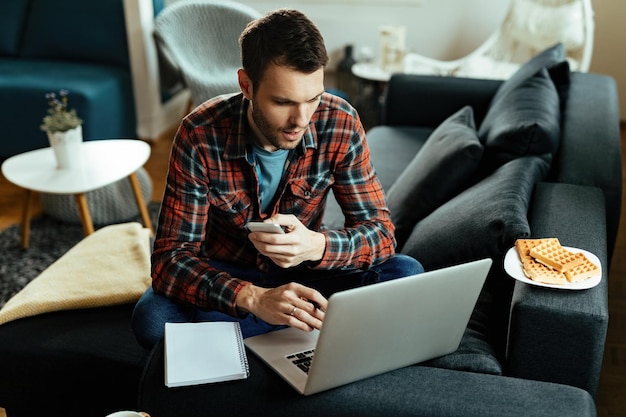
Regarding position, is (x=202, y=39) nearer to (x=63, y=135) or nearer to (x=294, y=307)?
(x=63, y=135)

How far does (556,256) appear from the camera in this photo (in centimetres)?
143

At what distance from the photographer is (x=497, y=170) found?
1.90 meters

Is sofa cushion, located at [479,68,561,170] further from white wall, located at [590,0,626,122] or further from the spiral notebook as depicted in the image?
white wall, located at [590,0,626,122]

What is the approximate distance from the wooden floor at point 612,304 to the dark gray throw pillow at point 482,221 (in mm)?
621

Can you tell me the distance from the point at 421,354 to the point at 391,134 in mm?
1667

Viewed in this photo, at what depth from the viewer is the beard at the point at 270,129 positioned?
1462 mm

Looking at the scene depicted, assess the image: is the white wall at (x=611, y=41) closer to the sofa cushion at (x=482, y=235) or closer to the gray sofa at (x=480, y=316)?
the gray sofa at (x=480, y=316)

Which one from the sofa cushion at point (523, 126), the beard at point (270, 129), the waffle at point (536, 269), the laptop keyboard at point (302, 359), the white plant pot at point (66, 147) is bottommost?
the white plant pot at point (66, 147)

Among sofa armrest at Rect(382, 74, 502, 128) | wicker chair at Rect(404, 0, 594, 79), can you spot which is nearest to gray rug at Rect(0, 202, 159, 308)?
sofa armrest at Rect(382, 74, 502, 128)

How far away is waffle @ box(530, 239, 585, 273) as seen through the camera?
1400mm

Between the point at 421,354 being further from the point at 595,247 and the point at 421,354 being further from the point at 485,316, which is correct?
the point at 595,247

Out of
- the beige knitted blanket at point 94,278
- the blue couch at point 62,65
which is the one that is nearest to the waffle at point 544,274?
the beige knitted blanket at point 94,278

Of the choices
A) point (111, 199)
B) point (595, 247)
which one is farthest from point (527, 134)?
point (111, 199)

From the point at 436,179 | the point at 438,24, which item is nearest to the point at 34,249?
the point at 436,179
